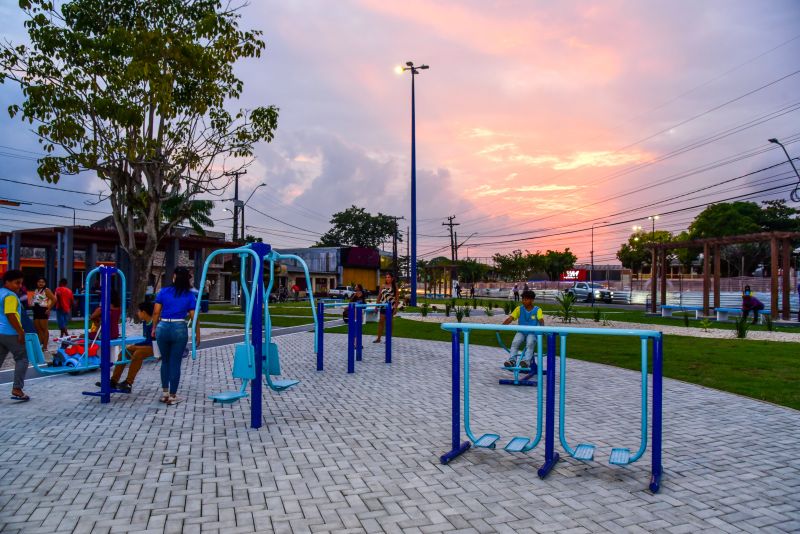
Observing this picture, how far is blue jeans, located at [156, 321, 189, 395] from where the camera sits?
22.6 feet

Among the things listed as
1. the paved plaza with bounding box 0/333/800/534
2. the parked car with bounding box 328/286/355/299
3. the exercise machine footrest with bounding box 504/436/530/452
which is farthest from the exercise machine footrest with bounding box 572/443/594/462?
the parked car with bounding box 328/286/355/299

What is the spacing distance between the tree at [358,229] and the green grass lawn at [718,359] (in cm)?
6371

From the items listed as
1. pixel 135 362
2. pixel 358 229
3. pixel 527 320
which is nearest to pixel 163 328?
pixel 135 362

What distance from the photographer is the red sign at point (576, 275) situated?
317ft

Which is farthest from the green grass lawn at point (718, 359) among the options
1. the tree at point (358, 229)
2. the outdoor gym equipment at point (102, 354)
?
the tree at point (358, 229)

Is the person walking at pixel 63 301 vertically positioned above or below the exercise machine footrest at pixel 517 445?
above

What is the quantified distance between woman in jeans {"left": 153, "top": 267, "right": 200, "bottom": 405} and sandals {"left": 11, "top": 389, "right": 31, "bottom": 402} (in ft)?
6.65

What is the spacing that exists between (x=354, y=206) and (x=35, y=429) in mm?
77866

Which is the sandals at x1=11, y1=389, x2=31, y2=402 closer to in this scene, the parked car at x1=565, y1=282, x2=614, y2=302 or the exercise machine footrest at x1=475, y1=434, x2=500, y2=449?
the exercise machine footrest at x1=475, y1=434, x2=500, y2=449

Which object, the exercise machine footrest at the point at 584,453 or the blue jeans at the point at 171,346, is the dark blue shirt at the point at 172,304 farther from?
the exercise machine footrest at the point at 584,453

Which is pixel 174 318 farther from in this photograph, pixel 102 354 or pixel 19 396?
pixel 19 396

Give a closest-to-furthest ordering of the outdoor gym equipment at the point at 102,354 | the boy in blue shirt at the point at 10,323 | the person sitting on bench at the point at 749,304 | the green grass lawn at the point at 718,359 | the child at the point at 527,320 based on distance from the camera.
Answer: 1. the boy in blue shirt at the point at 10,323
2. the outdoor gym equipment at the point at 102,354
3. the green grass lawn at the point at 718,359
4. the child at the point at 527,320
5. the person sitting on bench at the point at 749,304

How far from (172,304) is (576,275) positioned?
317 feet

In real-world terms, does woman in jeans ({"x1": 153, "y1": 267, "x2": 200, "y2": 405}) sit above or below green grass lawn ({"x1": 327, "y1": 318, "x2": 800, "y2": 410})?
above
